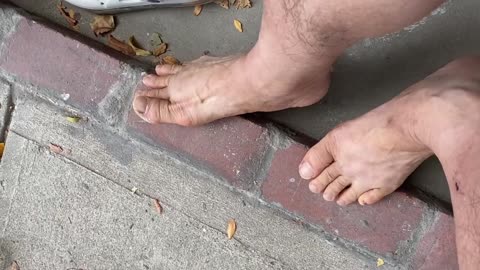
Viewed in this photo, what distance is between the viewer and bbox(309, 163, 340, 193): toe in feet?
4.37

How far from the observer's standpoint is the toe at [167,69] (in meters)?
1.41

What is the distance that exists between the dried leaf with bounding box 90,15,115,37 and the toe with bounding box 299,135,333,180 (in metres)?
0.54

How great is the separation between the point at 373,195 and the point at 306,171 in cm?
14

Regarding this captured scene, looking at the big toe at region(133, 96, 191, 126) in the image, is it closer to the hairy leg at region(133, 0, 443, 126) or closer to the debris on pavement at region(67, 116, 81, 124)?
the hairy leg at region(133, 0, 443, 126)

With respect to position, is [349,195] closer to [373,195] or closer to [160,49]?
[373,195]

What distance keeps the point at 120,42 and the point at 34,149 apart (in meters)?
0.32

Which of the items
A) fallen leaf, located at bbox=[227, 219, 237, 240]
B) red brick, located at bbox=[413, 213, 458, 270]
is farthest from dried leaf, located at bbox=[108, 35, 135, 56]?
red brick, located at bbox=[413, 213, 458, 270]

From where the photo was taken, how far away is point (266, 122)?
1.41m

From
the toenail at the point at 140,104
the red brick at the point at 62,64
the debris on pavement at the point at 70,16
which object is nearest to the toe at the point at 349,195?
the toenail at the point at 140,104

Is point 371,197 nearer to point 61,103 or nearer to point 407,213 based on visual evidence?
point 407,213

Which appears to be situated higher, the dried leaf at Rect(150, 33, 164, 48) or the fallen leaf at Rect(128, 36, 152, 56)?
the dried leaf at Rect(150, 33, 164, 48)

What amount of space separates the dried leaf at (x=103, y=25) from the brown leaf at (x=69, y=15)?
0.05 m

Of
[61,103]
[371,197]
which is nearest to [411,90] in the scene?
[371,197]

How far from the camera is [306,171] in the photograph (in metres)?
1.35
